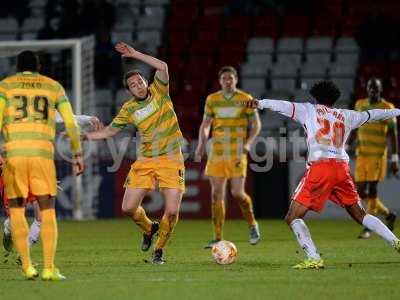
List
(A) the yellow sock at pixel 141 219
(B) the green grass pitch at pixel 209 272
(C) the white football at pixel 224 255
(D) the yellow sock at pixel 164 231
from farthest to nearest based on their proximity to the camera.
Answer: (A) the yellow sock at pixel 141 219 < (D) the yellow sock at pixel 164 231 < (C) the white football at pixel 224 255 < (B) the green grass pitch at pixel 209 272

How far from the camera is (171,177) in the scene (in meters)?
10.9

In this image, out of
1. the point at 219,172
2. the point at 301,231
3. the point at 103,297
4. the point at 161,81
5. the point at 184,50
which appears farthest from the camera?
the point at 184,50

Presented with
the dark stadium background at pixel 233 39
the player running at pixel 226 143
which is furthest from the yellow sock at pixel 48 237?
the dark stadium background at pixel 233 39

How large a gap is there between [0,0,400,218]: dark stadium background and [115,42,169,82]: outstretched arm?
993 centimetres

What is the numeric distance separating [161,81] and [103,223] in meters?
7.90

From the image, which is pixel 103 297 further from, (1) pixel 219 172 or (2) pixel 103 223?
(2) pixel 103 223

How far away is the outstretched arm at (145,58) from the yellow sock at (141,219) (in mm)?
1406

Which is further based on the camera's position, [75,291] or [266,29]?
[266,29]

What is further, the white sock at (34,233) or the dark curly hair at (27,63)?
the white sock at (34,233)

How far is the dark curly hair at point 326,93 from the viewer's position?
10.2m

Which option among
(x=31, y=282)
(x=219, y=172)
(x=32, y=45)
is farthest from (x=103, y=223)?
(x=31, y=282)

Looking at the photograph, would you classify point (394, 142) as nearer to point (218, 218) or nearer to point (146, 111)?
point (218, 218)

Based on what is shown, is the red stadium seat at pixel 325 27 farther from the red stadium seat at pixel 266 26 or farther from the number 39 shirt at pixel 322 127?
the number 39 shirt at pixel 322 127

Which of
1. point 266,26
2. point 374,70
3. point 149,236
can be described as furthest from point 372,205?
point 266,26
